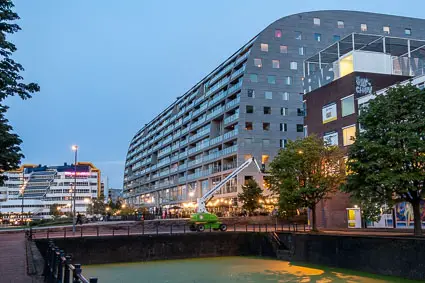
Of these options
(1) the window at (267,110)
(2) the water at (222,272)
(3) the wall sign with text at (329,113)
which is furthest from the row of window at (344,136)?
(1) the window at (267,110)

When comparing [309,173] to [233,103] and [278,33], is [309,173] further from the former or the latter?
[278,33]

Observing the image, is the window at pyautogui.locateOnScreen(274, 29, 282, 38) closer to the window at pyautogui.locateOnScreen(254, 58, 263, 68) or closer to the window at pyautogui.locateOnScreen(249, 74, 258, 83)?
the window at pyautogui.locateOnScreen(254, 58, 263, 68)

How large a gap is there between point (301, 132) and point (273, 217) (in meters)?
25.0

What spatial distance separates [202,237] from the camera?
4347 centimetres

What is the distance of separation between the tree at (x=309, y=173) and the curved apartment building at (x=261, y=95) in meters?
35.8

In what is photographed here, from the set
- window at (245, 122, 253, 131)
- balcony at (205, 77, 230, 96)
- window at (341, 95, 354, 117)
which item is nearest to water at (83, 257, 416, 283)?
window at (341, 95, 354, 117)

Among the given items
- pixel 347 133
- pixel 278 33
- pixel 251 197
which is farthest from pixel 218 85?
pixel 347 133

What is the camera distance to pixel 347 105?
45531mm

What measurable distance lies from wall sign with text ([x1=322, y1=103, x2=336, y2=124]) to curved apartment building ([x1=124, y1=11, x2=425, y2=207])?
3010 centimetres

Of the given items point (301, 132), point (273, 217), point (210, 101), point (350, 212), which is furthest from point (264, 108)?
point (350, 212)

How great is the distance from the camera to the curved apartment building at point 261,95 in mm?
80375

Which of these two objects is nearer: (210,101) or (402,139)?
(402,139)

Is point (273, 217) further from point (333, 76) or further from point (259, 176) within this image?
point (333, 76)

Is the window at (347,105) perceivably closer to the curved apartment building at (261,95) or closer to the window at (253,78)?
the curved apartment building at (261,95)
